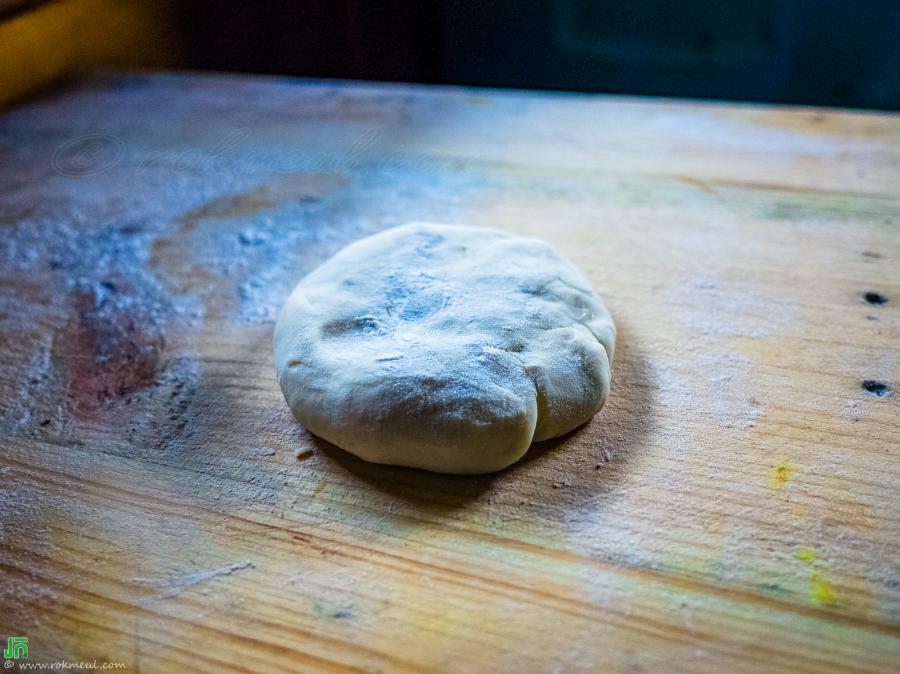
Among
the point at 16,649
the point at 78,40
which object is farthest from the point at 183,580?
the point at 78,40

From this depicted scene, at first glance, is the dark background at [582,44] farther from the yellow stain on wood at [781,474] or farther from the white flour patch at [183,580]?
the white flour patch at [183,580]

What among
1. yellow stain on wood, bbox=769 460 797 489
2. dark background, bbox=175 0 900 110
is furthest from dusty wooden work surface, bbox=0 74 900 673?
dark background, bbox=175 0 900 110

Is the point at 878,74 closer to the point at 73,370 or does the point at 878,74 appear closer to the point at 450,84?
the point at 450,84

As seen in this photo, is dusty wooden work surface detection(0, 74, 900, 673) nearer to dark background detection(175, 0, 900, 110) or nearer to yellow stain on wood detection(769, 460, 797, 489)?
yellow stain on wood detection(769, 460, 797, 489)

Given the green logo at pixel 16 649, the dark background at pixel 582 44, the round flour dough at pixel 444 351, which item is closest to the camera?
the green logo at pixel 16 649

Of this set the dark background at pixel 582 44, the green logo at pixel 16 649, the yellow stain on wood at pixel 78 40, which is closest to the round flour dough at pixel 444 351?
Answer: the green logo at pixel 16 649

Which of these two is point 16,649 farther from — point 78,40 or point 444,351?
point 78,40

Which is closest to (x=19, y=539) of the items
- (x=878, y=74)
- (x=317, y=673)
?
(x=317, y=673)

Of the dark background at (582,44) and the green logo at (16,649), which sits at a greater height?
the dark background at (582,44)
